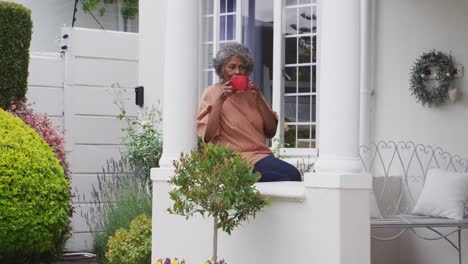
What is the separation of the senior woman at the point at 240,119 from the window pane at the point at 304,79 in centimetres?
241

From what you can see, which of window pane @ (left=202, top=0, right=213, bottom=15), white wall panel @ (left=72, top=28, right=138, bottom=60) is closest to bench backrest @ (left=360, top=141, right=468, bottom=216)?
window pane @ (left=202, top=0, right=213, bottom=15)

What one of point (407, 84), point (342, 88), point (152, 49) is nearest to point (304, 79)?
point (407, 84)

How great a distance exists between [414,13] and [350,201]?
10.9 ft

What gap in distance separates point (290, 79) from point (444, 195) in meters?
2.29

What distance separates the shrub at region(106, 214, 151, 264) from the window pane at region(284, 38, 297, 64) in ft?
7.61

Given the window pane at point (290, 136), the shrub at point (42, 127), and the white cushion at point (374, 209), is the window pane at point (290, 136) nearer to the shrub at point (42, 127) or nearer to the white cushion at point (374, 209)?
the white cushion at point (374, 209)

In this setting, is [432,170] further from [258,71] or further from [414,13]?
[258,71]

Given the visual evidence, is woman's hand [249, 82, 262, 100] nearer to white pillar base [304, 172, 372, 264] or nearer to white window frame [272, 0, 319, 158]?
white pillar base [304, 172, 372, 264]

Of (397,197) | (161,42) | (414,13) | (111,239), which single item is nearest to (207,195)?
(111,239)

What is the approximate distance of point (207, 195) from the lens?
5.31 m

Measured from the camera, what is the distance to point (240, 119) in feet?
19.9

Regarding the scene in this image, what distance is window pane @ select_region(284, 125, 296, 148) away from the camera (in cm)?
865

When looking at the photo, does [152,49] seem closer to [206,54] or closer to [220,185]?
[206,54]

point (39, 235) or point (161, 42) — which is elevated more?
point (161, 42)
